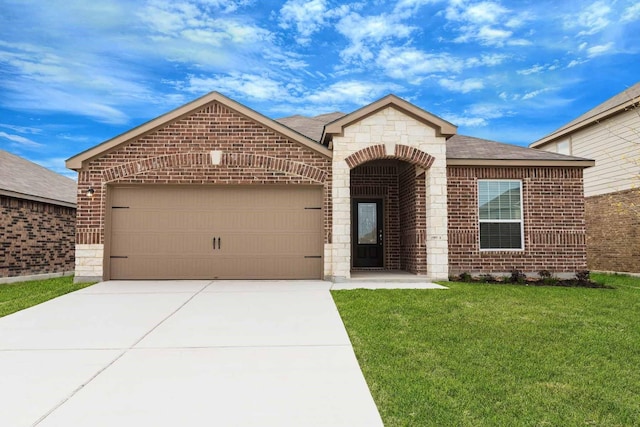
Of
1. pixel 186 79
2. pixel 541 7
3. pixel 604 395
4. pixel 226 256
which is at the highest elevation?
pixel 186 79

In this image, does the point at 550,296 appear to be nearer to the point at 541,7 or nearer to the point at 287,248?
the point at 287,248

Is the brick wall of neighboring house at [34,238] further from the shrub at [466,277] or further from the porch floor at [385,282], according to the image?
the shrub at [466,277]

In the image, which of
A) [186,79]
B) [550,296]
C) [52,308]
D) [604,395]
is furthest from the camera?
[186,79]

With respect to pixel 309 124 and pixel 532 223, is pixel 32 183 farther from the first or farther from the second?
pixel 532 223

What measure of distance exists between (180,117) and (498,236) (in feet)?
30.5

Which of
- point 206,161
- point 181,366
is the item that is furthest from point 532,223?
point 181,366

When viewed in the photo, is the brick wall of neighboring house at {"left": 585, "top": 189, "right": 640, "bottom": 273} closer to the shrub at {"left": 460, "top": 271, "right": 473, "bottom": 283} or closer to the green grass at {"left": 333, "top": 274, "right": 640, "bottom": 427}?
the shrub at {"left": 460, "top": 271, "right": 473, "bottom": 283}

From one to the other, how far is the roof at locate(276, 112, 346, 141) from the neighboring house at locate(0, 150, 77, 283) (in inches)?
332

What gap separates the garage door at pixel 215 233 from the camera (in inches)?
453

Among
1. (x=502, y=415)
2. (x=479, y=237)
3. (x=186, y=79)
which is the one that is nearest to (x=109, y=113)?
(x=186, y=79)

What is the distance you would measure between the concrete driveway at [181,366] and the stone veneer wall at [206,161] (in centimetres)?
386

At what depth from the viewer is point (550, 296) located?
30.3 feet

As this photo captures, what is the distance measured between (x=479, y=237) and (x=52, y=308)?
10347 mm

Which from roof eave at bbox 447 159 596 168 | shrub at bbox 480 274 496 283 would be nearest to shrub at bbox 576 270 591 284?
shrub at bbox 480 274 496 283
